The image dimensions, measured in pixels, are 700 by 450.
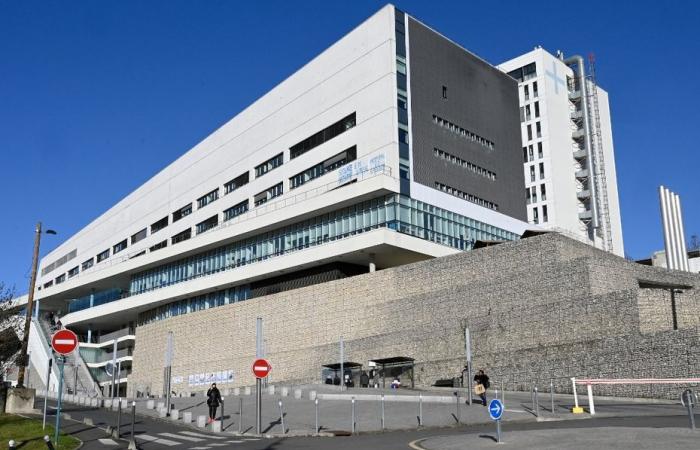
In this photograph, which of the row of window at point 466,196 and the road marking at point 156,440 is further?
the row of window at point 466,196

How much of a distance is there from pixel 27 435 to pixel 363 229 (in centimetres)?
3407

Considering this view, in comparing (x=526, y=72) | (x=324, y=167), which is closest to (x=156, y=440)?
(x=324, y=167)

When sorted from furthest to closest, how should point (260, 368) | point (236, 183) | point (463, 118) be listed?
point (236, 183), point (463, 118), point (260, 368)

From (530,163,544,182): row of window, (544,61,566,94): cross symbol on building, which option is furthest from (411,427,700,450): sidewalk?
(544,61,566,94): cross symbol on building

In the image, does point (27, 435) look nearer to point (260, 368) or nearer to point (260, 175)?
point (260, 368)

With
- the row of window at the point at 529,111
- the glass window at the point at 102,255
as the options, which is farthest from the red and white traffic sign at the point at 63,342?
the glass window at the point at 102,255

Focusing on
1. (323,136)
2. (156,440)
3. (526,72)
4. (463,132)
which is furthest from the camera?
(526,72)

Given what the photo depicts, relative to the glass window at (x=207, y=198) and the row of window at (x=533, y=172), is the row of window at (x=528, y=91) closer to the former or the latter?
the row of window at (x=533, y=172)

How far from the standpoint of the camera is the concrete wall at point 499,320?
36.8 meters

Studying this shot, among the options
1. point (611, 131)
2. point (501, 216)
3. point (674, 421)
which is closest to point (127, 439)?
point (674, 421)

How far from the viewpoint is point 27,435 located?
23.5 m

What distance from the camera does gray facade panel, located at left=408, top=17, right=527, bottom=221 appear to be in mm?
57812

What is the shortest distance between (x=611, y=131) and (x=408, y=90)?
4585cm

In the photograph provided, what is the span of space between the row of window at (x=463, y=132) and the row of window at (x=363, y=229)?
6.93 meters
